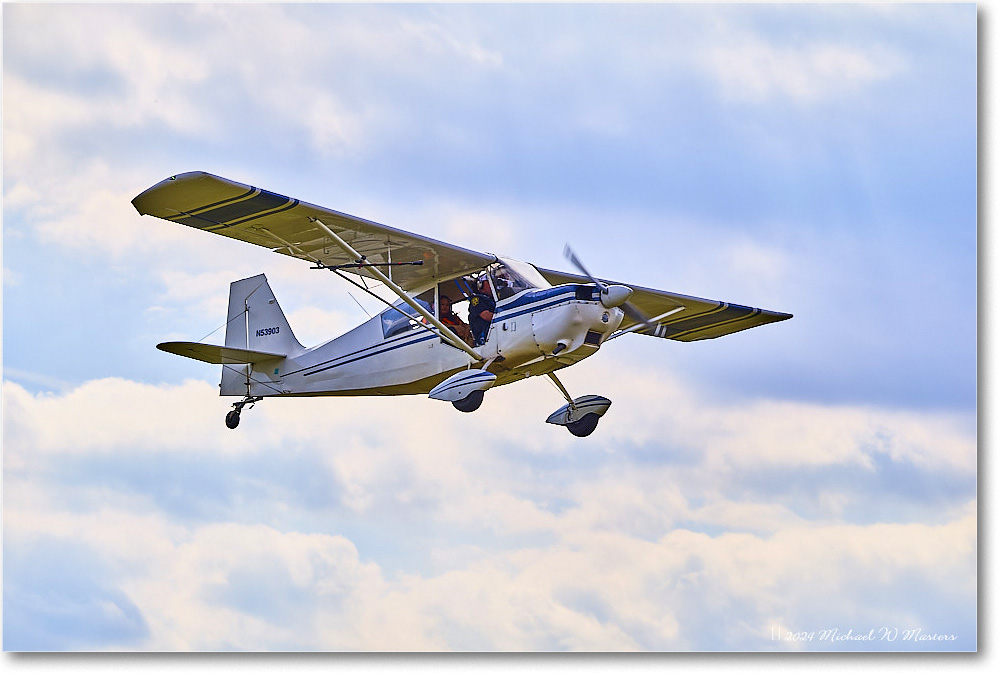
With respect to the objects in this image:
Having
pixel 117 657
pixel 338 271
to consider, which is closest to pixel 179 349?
pixel 338 271

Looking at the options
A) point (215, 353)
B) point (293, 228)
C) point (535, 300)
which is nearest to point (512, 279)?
point (535, 300)

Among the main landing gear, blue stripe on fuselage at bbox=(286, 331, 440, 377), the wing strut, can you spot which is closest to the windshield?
the wing strut

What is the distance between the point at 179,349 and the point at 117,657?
10.6 feet

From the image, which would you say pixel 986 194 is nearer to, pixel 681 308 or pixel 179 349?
pixel 681 308

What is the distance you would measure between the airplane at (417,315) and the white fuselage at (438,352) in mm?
12

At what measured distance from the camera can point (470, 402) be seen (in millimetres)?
12102

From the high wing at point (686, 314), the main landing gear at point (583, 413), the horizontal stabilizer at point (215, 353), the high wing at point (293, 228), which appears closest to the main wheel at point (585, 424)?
the main landing gear at point (583, 413)

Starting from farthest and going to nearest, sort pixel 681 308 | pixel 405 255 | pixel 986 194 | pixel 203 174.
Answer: pixel 681 308 < pixel 405 255 < pixel 986 194 < pixel 203 174

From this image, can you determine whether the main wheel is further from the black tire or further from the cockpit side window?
the cockpit side window

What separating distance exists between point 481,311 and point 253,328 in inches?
139

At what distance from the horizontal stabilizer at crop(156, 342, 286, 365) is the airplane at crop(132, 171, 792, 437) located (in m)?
0.01

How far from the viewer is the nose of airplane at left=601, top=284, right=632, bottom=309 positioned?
1195 centimetres

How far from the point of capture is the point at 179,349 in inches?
533

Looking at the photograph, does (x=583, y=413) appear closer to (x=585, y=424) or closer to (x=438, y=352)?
(x=585, y=424)
